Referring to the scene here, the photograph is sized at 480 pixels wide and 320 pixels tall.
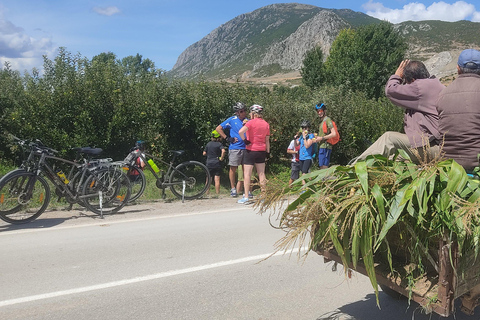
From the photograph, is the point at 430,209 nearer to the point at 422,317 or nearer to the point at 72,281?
the point at 422,317

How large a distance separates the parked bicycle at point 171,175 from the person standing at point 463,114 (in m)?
6.90

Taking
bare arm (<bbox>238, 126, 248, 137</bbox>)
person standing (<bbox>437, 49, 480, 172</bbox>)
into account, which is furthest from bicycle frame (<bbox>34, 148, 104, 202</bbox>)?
person standing (<bbox>437, 49, 480, 172</bbox>)

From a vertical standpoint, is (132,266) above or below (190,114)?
below

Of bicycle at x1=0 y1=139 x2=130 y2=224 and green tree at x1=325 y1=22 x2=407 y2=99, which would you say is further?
green tree at x1=325 y1=22 x2=407 y2=99

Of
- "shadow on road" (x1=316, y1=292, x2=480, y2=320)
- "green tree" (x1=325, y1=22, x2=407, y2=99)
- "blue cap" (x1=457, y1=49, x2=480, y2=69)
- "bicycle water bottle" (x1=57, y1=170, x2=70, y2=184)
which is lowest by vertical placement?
"shadow on road" (x1=316, y1=292, x2=480, y2=320)

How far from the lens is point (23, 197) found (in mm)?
7305

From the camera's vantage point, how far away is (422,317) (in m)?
4.15

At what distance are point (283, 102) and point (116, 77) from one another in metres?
5.46

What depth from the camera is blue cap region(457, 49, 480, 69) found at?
373 centimetres

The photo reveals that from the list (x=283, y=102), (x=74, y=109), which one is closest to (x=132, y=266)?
(x=74, y=109)

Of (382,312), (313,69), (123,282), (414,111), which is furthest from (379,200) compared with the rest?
(313,69)

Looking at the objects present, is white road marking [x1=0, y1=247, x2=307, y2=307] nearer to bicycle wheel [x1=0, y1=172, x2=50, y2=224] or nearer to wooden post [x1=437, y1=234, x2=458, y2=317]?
wooden post [x1=437, y1=234, x2=458, y2=317]

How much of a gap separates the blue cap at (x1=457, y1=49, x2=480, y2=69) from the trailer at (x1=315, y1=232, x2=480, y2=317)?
1.72 meters

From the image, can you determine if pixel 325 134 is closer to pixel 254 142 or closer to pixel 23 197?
pixel 254 142
